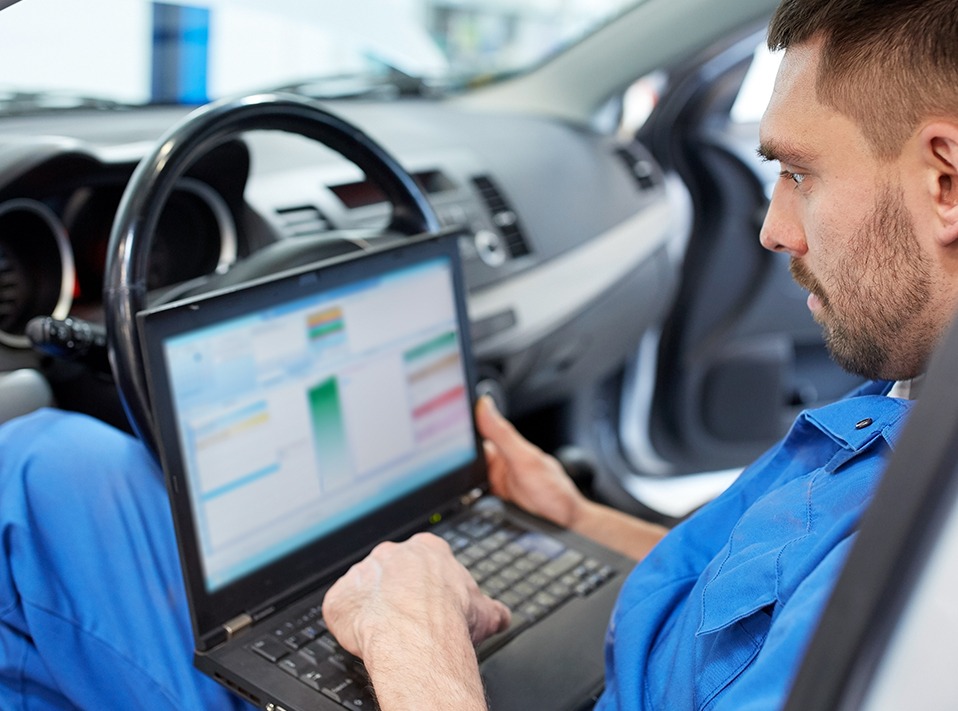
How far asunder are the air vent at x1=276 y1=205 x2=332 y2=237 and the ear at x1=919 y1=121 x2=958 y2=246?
2.83ft

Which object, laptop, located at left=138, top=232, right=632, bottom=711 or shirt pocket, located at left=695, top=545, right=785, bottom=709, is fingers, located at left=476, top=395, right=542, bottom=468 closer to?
laptop, located at left=138, top=232, right=632, bottom=711

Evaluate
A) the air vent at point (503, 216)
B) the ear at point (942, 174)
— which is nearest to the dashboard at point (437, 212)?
the air vent at point (503, 216)

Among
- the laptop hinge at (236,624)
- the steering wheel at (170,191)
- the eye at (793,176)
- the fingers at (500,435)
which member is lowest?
the laptop hinge at (236,624)

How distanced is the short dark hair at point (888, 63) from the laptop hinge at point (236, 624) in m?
0.62

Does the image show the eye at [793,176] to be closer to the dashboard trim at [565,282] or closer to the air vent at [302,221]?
the air vent at [302,221]

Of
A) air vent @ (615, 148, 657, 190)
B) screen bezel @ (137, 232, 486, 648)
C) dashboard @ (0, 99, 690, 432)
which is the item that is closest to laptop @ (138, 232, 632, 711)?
A: screen bezel @ (137, 232, 486, 648)

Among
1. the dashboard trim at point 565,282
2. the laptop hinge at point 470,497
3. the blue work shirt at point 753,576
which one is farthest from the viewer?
the dashboard trim at point 565,282

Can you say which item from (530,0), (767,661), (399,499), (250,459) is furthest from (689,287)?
(530,0)

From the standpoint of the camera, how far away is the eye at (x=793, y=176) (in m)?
0.81

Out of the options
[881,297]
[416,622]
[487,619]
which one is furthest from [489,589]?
[881,297]

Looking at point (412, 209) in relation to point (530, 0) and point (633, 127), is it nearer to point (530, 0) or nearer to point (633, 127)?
point (633, 127)

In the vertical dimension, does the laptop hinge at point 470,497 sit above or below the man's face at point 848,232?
below

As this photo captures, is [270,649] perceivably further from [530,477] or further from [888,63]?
[888,63]

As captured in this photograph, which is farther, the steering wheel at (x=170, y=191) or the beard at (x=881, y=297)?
the steering wheel at (x=170, y=191)
